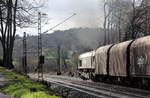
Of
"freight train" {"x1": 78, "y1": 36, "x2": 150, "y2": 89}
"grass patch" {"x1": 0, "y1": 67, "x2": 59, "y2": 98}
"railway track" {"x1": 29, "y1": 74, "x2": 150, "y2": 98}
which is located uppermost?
"freight train" {"x1": 78, "y1": 36, "x2": 150, "y2": 89}

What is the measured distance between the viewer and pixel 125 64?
112ft

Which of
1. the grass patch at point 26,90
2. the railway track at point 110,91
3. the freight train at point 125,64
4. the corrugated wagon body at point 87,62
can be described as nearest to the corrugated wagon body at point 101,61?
the freight train at point 125,64

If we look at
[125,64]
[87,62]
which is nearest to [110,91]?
[125,64]

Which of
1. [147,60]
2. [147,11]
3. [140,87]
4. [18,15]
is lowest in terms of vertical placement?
[140,87]

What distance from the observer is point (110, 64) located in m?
39.7

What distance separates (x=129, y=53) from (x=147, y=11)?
41.2m

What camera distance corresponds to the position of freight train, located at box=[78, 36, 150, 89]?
95.8 ft

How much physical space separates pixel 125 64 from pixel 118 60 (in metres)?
2.17

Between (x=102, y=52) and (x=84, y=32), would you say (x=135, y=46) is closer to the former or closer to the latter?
(x=102, y=52)

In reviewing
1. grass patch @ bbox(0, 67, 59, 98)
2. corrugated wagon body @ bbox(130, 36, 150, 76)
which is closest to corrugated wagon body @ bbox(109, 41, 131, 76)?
corrugated wagon body @ bbox(130, 36, 150, 76)

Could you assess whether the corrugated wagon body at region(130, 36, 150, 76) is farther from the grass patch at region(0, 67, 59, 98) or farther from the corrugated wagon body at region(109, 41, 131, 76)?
the grass patch at region(0, 67, 59, 98)

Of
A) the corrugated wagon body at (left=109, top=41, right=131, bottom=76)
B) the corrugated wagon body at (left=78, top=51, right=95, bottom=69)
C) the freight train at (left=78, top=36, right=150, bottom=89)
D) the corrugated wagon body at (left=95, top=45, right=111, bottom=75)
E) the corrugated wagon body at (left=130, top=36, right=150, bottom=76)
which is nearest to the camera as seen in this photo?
the corrugated wagon body at (left=130, top=36, right=150, bottom=76)

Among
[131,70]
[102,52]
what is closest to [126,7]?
[102,52]

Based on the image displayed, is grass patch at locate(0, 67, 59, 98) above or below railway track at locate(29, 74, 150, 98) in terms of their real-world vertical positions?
above
